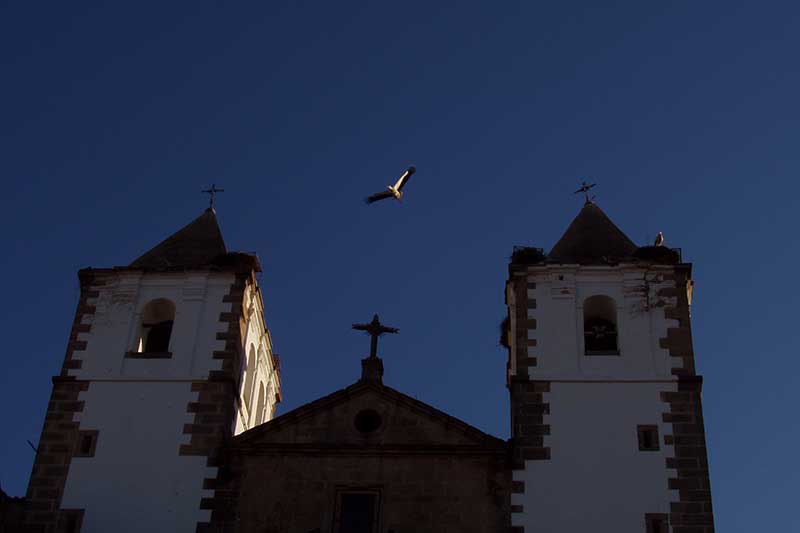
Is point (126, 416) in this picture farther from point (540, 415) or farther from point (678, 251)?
point (678, 251)

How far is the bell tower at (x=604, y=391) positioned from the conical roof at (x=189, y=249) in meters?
6.68

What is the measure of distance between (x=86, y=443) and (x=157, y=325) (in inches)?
153

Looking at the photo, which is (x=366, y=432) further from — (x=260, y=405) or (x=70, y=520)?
(x=260, y=405)

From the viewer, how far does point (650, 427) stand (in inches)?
1037

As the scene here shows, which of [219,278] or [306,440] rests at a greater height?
[219,278]

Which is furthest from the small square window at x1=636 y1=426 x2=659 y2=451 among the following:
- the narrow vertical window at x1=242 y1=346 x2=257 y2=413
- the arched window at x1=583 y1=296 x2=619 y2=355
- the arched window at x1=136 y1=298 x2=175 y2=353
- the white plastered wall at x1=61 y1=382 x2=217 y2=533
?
the arched window at x1=136 y1=298 x2=175 y2=353

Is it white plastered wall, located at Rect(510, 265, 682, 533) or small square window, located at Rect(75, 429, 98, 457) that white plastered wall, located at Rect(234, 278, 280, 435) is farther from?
white plastered wall, located at Rect(510, 265, 682, 533)

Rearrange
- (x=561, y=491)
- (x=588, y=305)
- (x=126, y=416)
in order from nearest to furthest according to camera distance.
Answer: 1. (x=561, y=491)
2. (x=126, y=416)
3. (x=588, y=305)

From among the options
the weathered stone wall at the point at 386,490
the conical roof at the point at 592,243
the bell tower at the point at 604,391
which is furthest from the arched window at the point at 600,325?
the weathered stone wall at the point at 386,490

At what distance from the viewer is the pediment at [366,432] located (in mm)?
26156

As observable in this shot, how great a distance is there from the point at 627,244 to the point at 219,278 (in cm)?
896

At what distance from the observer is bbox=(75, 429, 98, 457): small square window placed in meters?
26.6

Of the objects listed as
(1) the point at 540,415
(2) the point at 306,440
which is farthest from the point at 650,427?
(2) the point at 306,440

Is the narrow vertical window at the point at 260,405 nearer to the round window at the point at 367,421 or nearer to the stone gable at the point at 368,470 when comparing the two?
the stone gable at the point at 368,470
